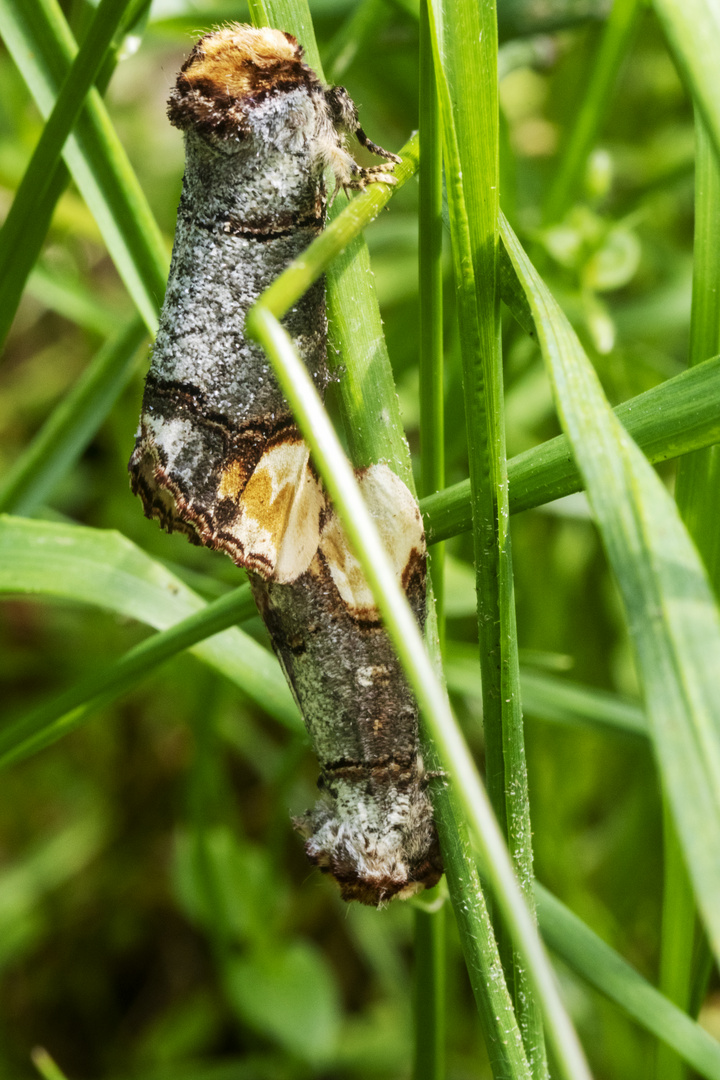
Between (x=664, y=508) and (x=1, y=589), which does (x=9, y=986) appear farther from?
(x=664, y=508)

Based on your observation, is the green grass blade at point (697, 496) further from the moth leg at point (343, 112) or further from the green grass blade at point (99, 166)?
the green grass blade at point (99, 166)

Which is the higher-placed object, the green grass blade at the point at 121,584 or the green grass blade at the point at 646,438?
the green grass blade at the point at 646,438

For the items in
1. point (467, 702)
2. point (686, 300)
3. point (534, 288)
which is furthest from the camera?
point (686, 300)

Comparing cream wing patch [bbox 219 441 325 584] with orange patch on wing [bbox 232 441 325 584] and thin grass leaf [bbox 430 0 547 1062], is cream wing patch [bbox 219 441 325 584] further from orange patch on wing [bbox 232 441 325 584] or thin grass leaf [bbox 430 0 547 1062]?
thin grass leaf [bbox 430 0 547 1062]

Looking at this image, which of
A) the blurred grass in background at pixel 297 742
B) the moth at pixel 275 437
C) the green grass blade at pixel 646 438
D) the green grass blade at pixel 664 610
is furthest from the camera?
the blurred grass in background at pixel 297 742

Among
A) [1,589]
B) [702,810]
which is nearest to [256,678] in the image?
[1,589]

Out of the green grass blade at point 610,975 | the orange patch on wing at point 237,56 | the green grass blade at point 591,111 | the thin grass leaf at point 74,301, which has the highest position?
the green grass blade at point 591,111

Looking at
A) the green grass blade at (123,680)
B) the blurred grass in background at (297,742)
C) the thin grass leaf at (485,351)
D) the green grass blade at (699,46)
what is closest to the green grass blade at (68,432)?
the blurred grass in background at (297,742)
